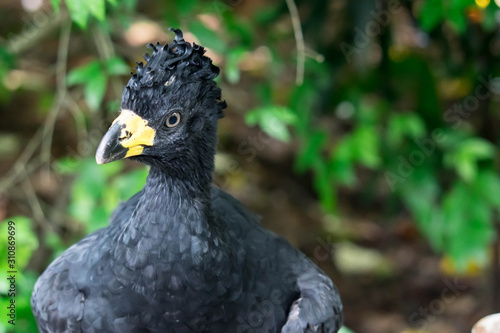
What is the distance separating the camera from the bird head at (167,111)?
2068mm

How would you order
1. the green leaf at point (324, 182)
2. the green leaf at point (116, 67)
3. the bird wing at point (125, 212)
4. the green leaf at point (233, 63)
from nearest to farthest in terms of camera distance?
the bird wing at point (125, 212) → the green leaf at point (116, 67) → the green leaf at point (233, 63) → the green leaf at point (324, 182)

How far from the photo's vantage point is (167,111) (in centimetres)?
212

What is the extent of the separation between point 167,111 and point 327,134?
2462 mm

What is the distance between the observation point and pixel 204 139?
2305 millimetres

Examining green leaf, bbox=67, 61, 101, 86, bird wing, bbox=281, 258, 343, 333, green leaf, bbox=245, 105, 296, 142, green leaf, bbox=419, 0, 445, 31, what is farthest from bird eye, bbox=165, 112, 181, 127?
green leaf, bbox=419, 0, 445, 31

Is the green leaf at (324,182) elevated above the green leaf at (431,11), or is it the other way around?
the green leaf at (431,11)

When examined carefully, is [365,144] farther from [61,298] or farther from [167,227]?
[61,298]

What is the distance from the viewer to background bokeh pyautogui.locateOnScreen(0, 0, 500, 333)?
3564mm

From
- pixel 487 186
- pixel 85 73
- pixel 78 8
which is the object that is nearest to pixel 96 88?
pixel 85 73

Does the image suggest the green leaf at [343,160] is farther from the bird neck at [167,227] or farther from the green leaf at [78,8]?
the green leaf at [78,8]

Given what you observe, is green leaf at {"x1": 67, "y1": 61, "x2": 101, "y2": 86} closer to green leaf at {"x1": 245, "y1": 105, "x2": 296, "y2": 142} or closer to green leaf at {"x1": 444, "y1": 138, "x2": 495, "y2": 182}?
green leaf at {"x1": 245, "y1": 105, "x2": 296, "y2": 142}

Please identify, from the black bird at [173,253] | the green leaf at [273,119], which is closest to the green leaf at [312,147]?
the green leaf at [273,119]

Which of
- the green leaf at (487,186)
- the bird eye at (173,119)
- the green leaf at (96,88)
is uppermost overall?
the green leaf at (96,88)

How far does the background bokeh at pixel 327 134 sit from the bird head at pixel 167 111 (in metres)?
0.49
